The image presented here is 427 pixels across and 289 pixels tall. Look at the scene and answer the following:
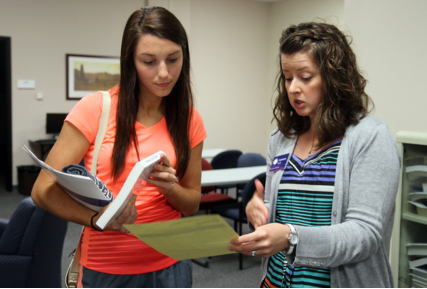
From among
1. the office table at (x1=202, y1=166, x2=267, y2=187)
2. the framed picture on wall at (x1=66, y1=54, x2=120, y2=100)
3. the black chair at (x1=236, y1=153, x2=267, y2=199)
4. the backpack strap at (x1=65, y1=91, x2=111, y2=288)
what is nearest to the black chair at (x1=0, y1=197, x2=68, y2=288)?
the backpack strap at (x1=65, y1=91, x2=111, y2=288)

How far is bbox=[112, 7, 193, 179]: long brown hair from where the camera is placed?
4.15 ft

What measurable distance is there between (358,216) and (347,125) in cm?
30

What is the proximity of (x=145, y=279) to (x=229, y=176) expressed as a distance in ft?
9.43

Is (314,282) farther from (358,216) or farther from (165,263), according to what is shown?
(165,263)

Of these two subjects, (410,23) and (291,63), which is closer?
(291,63)

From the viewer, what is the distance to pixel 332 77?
1167 mm

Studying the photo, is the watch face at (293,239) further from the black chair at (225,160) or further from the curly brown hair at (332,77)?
the black chair at (225,160)

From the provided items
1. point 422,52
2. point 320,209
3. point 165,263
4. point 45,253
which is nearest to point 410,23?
point 422,52

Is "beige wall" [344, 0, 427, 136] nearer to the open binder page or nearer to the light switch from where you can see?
the open binder page

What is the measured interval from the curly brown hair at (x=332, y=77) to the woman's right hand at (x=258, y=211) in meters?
0.27

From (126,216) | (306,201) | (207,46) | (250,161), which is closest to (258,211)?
(306,201)

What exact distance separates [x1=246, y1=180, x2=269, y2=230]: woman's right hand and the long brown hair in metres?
0.29

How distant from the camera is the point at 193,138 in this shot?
146cm

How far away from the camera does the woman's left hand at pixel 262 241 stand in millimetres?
970
